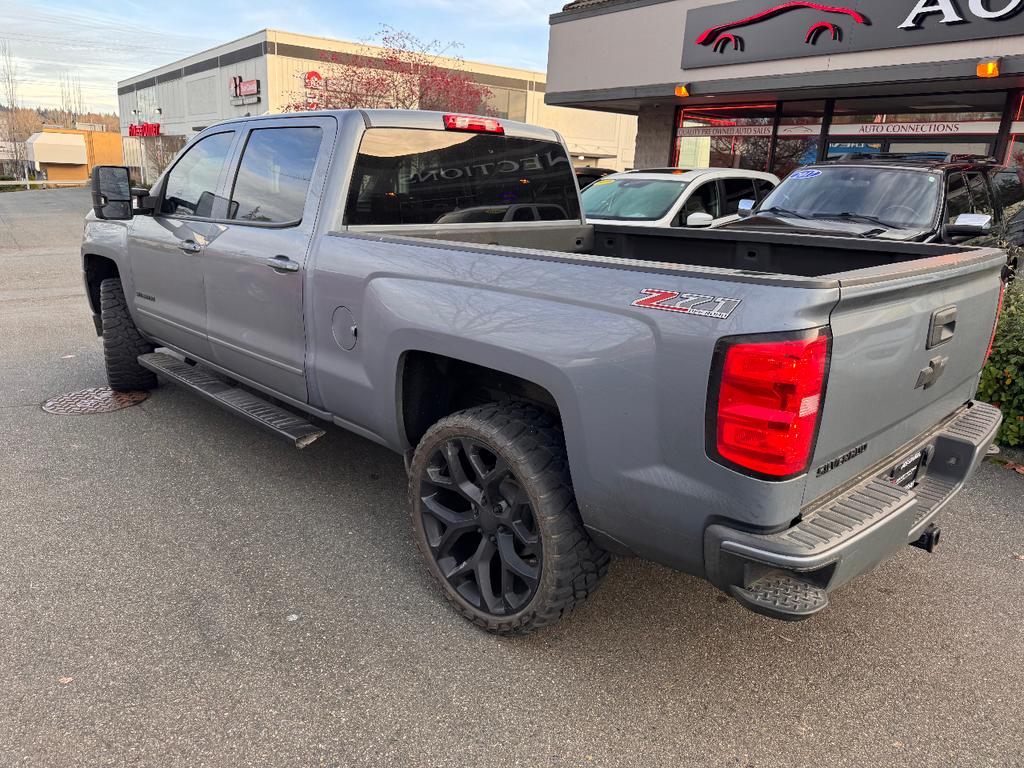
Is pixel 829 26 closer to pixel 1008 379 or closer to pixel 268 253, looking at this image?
pixel 1008 379

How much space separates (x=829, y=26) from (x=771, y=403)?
1233 centimetres

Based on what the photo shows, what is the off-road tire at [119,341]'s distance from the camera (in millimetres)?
5348

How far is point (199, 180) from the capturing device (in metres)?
4.50

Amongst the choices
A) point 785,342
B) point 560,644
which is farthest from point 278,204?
point 785,342

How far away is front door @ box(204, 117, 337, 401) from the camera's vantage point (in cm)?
353

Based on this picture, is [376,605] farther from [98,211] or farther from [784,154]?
[784,154]

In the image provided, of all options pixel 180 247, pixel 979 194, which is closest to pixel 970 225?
pixel 979 194

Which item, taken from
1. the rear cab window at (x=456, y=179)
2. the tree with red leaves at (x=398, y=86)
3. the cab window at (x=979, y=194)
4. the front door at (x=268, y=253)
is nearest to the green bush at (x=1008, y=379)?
the cab window at (x=979, y=194)

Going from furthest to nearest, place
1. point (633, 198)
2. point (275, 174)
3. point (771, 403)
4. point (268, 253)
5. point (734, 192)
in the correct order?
1. point (734, 192)
2. point (633, 198)
3. point (275, 174)
4. point (268, 253)
5. point (771, 403)

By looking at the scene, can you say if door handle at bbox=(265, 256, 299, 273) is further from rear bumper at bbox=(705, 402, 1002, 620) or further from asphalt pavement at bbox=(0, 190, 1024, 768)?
rear bumper at bbox=(705, 402, 1002, 620)

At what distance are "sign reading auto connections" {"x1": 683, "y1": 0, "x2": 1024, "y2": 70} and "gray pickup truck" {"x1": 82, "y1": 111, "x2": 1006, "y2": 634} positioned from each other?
918 cm

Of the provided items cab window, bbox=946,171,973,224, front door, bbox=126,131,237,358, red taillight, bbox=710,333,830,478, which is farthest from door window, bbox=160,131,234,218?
cab window, bbox=946,171,973,224

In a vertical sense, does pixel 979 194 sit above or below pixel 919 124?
below

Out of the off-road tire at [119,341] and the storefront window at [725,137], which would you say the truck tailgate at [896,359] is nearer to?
the off-road tire at [119,341]
